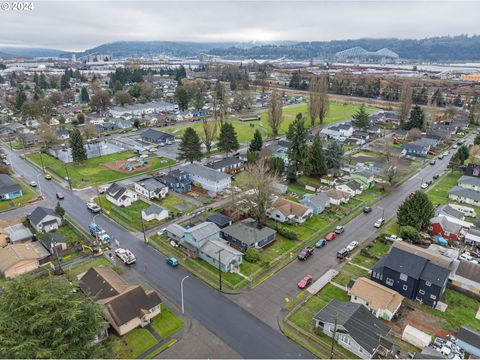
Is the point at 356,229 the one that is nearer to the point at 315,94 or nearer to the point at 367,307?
the point at 367,307

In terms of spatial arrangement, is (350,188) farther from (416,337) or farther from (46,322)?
(46,322)

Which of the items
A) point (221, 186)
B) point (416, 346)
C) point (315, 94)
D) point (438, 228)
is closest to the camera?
point (416, 346)

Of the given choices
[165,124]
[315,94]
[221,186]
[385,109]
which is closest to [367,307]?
[221,186]

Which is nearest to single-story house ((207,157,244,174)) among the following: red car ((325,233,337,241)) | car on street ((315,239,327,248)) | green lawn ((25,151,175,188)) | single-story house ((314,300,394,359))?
green lawn ((25,151,175,188))

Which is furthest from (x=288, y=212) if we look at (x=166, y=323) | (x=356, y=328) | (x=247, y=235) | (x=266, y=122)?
(x=266, y=122)

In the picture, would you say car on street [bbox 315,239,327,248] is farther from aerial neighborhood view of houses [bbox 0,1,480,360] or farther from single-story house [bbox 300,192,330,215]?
single-story house [bbox 300,192,330,215]

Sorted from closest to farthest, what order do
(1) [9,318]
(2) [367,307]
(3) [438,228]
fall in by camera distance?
(1) [9,318] → (2) [367,307] → (3) [438,228]

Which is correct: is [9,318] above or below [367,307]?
above
